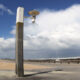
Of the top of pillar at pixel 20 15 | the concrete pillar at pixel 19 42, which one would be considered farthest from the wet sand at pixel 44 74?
the top of pillar at pixel 20 15

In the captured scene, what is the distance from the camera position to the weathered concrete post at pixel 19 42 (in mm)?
15016

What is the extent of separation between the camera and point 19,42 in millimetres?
15281

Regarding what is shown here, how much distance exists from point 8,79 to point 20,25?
492 cm

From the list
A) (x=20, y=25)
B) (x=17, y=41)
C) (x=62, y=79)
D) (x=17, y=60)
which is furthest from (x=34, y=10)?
(x=62, y=79)

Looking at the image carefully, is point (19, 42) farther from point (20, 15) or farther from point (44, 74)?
point (44, 74)

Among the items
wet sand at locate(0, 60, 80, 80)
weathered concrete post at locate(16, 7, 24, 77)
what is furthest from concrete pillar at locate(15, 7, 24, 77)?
wet sand at locate(0, 60, 80, 80)

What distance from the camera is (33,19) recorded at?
17.4 metres

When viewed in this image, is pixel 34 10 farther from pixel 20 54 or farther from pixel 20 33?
pixel 20 54

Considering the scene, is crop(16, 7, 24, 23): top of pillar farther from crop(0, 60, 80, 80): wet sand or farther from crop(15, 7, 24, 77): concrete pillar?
crop(0, 60, 80, 80): wet sand

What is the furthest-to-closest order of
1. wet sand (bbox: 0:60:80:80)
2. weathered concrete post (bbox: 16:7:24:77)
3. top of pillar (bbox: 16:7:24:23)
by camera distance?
top of pillar (bbox: 16:7:24:23) < weathered concrete post (bbox: 16:7:24:77) < wet sand (bbox: 0:60:80:80)

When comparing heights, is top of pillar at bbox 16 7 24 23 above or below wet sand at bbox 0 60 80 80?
above

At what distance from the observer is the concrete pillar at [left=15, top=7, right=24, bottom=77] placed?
15.0 metres

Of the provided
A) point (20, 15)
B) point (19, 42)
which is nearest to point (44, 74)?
point (19, 42)

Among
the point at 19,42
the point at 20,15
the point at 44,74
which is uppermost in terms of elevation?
the point at 20,15
